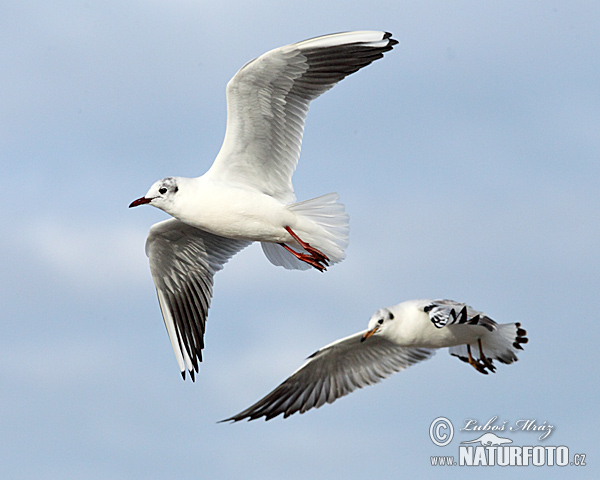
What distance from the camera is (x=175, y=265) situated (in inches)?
349

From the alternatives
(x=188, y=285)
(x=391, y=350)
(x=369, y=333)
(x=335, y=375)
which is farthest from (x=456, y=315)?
(x=188, y=285)

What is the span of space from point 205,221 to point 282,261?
3.53ft

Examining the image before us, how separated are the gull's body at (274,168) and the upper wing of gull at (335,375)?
0.89 m

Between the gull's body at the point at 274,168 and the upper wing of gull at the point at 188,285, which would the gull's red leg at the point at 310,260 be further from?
the upper wing of gull at the point at 188,285

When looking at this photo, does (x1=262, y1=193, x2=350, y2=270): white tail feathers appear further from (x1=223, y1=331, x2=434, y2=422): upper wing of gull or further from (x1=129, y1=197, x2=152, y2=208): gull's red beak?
(x1=129, y1=197, x2=152, y2=208): gull's red beak

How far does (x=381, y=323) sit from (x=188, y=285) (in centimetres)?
232

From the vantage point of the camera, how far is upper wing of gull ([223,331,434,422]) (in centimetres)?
809

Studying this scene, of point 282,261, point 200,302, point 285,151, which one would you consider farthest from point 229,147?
point 200,302

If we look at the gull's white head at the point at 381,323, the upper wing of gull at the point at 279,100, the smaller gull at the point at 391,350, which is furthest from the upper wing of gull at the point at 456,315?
the upper wing of gull at the point at 279,100

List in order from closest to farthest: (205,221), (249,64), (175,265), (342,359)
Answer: (249,64), (205,221), (342,359), (175,265)

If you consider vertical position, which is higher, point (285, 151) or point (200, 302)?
point (285, 151)

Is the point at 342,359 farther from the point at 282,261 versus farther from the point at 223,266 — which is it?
the point at 223,266

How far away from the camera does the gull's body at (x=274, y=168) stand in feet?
23.2

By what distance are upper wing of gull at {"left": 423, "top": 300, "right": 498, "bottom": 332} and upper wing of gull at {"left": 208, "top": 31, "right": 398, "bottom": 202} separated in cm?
162
